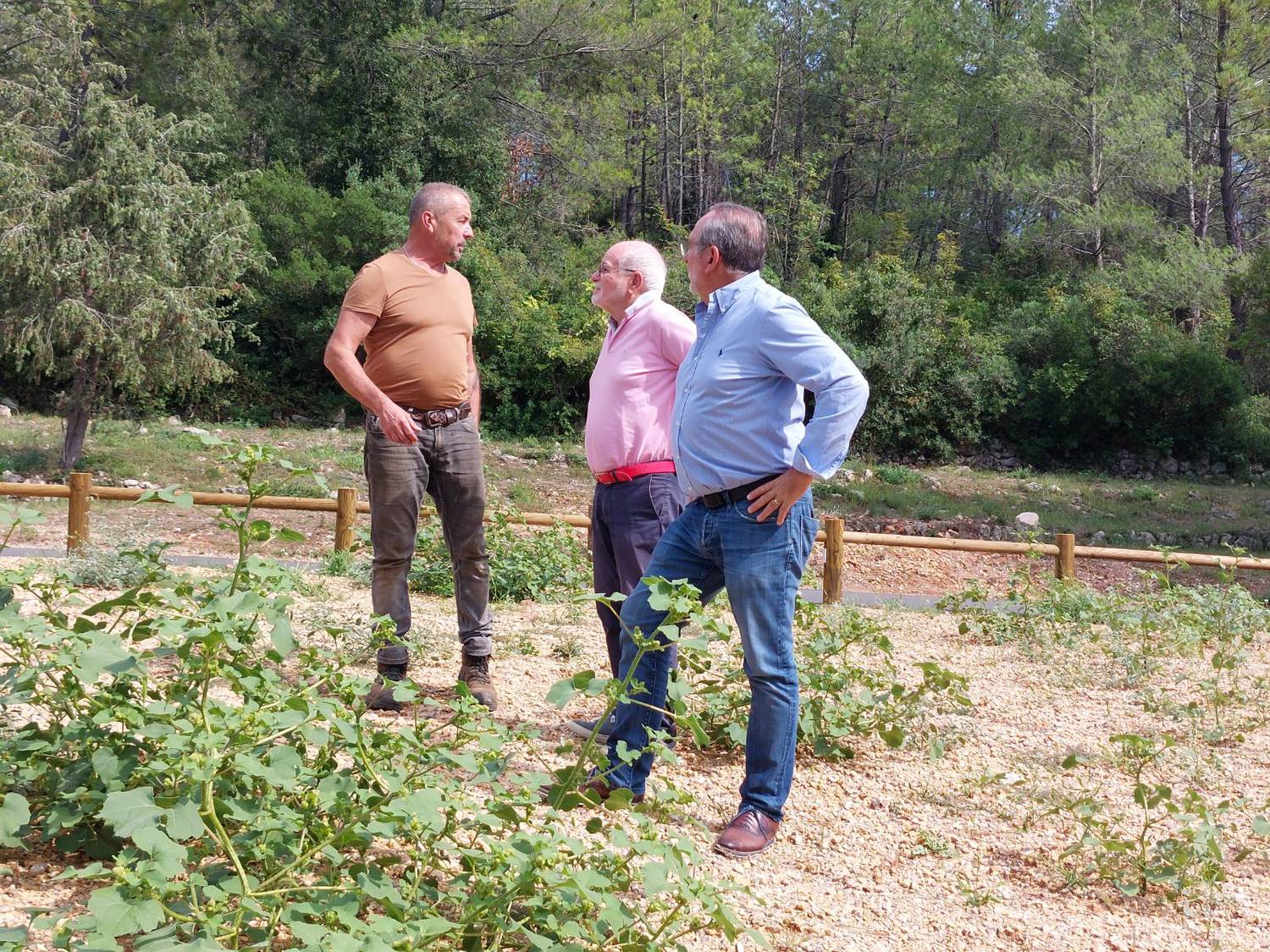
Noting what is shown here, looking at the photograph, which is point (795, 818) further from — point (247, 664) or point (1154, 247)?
point (1154, 247)

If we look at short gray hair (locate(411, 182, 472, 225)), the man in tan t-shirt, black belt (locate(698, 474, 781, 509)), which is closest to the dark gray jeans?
the man in tan t-shirt

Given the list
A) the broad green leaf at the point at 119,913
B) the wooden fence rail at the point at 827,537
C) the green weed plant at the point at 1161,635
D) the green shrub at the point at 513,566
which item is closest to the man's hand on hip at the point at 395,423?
the broad green leaf at the point at 119,913

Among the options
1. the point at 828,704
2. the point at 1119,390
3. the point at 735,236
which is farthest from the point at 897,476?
the point at 735,236

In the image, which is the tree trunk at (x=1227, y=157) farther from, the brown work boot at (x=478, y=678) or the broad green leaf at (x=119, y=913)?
the broad green leaf at (x=119, y=913)

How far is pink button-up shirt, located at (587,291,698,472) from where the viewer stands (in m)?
3.88

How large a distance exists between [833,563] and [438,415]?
466cm

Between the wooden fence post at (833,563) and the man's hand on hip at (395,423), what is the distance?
478 centimetres

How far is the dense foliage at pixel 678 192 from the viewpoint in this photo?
23312mm

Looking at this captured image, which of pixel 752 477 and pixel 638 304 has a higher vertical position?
pixel 638 304

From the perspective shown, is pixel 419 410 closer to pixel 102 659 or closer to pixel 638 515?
pixel 638 515

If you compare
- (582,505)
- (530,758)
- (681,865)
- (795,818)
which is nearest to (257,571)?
(681,865)

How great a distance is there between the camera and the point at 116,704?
2.44 meters

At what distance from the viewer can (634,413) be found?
3900 mm

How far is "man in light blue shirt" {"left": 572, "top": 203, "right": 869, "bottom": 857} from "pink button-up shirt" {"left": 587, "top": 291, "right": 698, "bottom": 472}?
521mm
